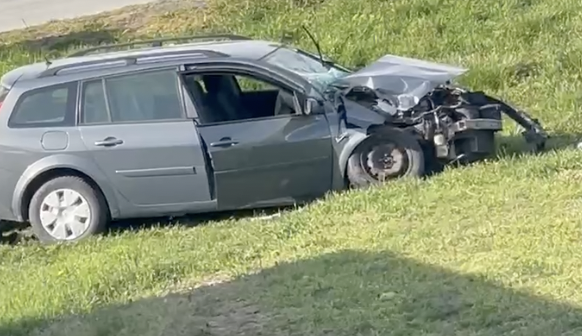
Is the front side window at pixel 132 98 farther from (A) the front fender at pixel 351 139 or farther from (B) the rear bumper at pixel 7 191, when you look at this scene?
(A) the front fender at pixel 351 139

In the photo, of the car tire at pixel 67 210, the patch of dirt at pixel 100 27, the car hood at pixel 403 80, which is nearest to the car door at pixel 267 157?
the car hood at pixel 403 80

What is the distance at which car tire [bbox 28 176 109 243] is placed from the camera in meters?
9.00

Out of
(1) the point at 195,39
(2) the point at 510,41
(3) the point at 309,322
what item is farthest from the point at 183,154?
(2) the point at 510,41

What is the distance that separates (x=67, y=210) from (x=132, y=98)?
107 cm

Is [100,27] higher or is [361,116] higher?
[100,27]

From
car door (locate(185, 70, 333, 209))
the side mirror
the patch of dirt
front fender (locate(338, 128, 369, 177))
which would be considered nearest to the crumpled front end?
front fender (locate(338, 128, 369, 177))

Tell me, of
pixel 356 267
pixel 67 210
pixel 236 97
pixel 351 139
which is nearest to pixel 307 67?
pixel 236 97

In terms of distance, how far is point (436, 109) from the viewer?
9000mm

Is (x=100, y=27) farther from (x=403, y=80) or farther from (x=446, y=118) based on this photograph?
(x=446, y=118)

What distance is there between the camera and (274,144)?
349 inches

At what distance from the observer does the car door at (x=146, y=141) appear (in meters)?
8.87

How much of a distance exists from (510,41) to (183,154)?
6.89m

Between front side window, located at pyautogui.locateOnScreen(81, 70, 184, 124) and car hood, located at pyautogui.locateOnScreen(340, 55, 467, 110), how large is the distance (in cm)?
153

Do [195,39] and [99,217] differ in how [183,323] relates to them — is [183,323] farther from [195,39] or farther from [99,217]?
[195,39]
